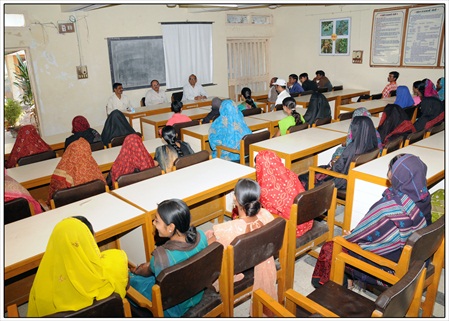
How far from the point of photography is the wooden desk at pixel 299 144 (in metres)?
3.36

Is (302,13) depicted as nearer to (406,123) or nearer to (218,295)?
(406,123)

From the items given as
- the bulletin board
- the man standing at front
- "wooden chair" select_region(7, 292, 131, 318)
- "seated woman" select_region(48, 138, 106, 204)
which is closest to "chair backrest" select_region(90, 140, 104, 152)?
"seated woman" select_region(48, 138, 106, 204)

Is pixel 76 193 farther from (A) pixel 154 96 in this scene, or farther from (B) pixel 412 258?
(A) pixel 154 96

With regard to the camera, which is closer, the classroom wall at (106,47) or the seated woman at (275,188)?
the seated woman at (275,188)

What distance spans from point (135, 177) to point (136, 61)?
5643 millimetres

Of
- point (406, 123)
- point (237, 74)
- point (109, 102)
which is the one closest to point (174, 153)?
point (406, 123)

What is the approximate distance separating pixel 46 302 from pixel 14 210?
40.2 inches

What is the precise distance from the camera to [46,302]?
63.6 inches

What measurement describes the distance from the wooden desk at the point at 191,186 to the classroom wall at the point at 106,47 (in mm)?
5224

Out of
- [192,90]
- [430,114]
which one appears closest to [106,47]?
[192,90]

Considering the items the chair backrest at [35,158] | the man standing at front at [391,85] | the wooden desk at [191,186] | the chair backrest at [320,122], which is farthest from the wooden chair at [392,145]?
the man standing at front at [391,85]

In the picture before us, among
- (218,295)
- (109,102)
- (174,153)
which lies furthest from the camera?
(109,102)

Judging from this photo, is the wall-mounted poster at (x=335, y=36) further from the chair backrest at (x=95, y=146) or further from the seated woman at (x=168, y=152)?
the chair backrest at (x=95, y=146)

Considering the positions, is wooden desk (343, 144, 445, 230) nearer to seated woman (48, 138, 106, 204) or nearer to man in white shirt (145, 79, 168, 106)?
seated woman (48, 138, 106, 204)
